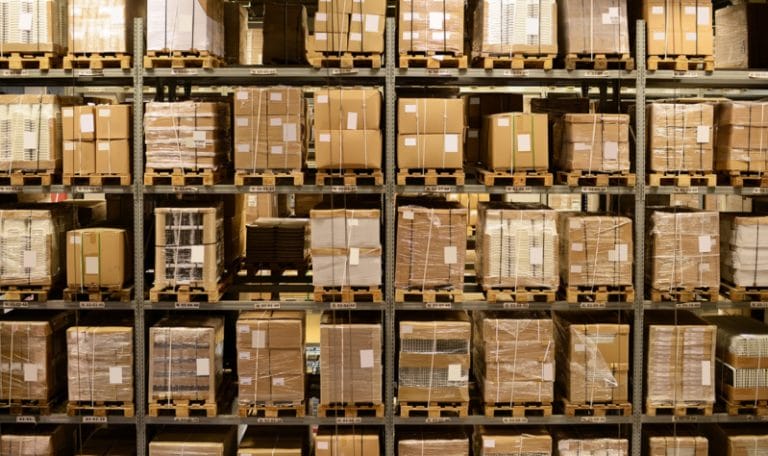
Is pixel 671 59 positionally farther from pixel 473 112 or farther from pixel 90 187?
pixel 90 187

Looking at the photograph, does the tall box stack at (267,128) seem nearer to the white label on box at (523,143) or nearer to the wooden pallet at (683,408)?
the white label on box at (523,143)

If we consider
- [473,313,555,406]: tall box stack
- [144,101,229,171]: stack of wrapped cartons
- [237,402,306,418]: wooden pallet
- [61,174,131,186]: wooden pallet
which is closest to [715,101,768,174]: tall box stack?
[473,313,555,406]: tall box stack

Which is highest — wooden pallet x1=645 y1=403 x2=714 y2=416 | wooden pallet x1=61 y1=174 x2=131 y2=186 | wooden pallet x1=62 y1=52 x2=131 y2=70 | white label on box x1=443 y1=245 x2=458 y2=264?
wooden pallet x1=62 y1=52 x2=131 y2=70

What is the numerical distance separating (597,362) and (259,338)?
11.0ft

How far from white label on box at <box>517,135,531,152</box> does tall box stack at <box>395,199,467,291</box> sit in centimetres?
83

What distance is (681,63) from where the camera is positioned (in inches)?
282

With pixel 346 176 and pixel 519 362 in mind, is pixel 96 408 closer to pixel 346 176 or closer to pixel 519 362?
pixel 346 176

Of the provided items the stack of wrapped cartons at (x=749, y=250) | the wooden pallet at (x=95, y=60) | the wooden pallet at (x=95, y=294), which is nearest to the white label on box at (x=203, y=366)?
the wooden pallet at (x=95, y=294)

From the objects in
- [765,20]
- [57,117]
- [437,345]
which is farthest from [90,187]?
[765,20]

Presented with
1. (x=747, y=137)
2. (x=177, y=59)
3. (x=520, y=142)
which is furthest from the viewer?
(x=747, y=137)

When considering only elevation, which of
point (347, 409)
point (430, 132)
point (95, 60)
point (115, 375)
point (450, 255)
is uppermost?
point (95, 60)

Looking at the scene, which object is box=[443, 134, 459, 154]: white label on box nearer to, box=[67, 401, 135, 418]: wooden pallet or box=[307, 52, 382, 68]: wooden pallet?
box=[307, 52, 382, 68]: wooden pallet

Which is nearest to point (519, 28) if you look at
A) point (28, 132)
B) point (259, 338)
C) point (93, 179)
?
point (259, 338)

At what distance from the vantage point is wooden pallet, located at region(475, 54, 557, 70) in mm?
7105
